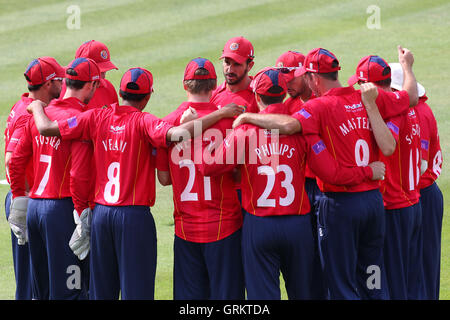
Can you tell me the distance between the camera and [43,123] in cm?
637

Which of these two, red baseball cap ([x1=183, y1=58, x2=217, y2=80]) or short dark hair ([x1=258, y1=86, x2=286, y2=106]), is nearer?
short dark hair ([x1=258, y1=86, x2=286, y2=106])

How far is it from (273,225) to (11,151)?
7.90 ft

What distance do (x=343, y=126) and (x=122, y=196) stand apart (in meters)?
1.77

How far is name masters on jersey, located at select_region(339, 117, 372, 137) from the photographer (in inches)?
244

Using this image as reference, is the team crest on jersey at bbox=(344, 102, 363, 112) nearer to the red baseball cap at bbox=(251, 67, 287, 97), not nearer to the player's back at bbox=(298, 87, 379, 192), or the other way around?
the player's back at bbox=(298, 87, 379, 192)

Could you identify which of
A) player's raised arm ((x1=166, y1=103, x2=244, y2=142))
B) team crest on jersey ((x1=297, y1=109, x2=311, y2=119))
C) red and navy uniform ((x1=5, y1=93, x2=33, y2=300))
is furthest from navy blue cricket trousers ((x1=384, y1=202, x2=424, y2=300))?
red and navy uniform ((x1=5, y1=93, x2=33, y2=300))

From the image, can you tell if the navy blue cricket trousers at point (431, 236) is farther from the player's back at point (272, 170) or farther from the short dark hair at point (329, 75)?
the player's back at point (272, 170)

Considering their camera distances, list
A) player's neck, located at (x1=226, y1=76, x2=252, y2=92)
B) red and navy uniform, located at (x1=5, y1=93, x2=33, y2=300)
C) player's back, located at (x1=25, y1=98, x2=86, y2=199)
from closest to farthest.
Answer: player's back, located at (x1=25, y1=98, x2=86, y2=199), red and navy uniform, located at (x1=5, y1=93, x2=33, y2=300), player's neck, located at (x1=226, y1=76, x2=252, y2=92)

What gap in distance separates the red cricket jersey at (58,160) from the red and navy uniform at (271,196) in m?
1.05

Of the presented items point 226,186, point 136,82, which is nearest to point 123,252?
point 226,186

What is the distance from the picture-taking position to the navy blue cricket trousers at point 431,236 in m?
7.02

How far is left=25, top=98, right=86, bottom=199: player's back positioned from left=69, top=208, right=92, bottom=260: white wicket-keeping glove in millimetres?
282

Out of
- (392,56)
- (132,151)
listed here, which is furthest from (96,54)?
(392,56)

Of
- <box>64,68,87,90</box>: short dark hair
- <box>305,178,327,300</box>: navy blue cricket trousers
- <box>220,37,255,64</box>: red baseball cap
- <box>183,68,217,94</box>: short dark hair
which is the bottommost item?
<box>305,178,327,300</box>: navy blue cricket trousers
